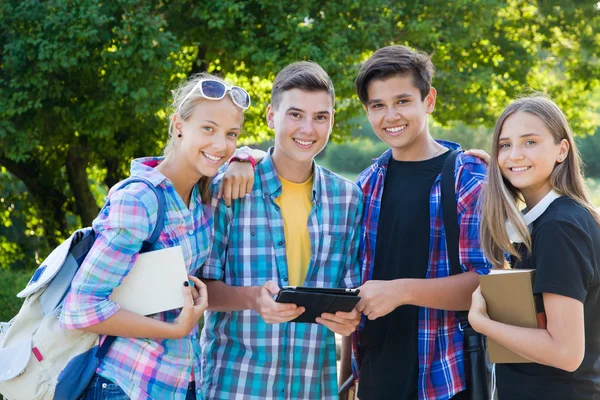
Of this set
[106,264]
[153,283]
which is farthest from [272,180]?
[106,264]

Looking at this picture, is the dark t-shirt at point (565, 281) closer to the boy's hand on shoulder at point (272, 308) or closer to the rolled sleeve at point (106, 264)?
the boy's hand on shoulder at point (272, 308)

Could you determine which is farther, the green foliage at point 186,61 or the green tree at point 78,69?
the green foliage at point 186,61

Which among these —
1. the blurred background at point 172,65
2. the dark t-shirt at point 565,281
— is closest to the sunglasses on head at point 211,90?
the dark t-shirt at point 565,281

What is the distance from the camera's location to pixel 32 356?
2.53 m

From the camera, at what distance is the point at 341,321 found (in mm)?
2918

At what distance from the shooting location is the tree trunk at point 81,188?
36.4 ft

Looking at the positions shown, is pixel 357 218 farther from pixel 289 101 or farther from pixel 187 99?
pixel 187 99

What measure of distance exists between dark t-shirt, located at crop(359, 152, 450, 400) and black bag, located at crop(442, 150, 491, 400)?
0.11 meters

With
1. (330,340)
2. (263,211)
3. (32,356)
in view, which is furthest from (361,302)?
(32,356)

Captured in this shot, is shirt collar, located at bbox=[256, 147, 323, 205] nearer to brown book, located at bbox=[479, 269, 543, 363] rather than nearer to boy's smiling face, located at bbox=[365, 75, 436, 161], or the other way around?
boy's smiling face, located at bbox=[365, 75, 436, 161]

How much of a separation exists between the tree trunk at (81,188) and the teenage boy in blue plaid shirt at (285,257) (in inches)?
328

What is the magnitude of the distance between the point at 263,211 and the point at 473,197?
89cm

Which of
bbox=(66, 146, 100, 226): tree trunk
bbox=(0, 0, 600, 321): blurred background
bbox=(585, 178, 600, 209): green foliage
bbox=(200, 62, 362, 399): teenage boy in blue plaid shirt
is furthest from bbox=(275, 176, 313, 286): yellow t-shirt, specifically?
bbox=(66, 146, 100, 226): tree trunk

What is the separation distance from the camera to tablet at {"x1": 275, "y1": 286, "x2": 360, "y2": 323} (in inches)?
106
